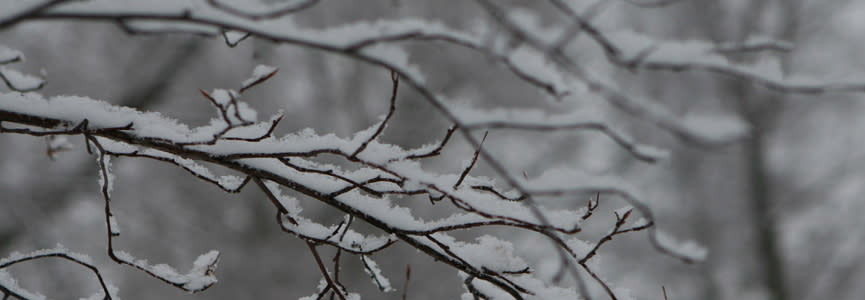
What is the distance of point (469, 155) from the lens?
6375 millimetres

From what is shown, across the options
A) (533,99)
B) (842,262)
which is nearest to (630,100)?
(533,99)

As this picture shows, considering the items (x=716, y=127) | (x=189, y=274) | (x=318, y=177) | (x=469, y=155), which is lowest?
(x=716, y=127)

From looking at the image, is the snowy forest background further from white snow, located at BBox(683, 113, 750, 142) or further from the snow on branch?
white snow, located at BBox(683, 113, 750, 142)

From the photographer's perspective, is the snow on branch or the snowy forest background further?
the snowy forest background

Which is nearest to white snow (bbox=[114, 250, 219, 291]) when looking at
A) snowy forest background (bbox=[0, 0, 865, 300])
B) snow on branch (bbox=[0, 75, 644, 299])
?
snow on branch (bbox=[0, 75, 644, 299])

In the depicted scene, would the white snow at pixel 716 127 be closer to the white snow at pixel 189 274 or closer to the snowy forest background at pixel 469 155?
the white snow at pixel 189 274

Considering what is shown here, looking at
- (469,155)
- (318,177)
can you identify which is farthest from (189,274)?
(469,155)

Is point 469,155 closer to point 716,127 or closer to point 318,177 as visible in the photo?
point 318,177

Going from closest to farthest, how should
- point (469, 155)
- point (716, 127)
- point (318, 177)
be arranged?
point (716, 127), point (318, 177), point (469, 155)

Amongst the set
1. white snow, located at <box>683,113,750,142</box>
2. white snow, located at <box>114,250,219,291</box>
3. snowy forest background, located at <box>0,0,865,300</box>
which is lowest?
white snow, located at <box>683,113,750,142</box>

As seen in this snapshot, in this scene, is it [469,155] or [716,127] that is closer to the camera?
[716,127]

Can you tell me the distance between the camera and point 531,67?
737 millimetres

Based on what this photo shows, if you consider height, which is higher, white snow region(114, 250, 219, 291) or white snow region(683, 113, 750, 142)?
white snow region(114, 250, 219, 291)

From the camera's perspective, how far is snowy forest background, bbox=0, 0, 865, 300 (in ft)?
16.3
